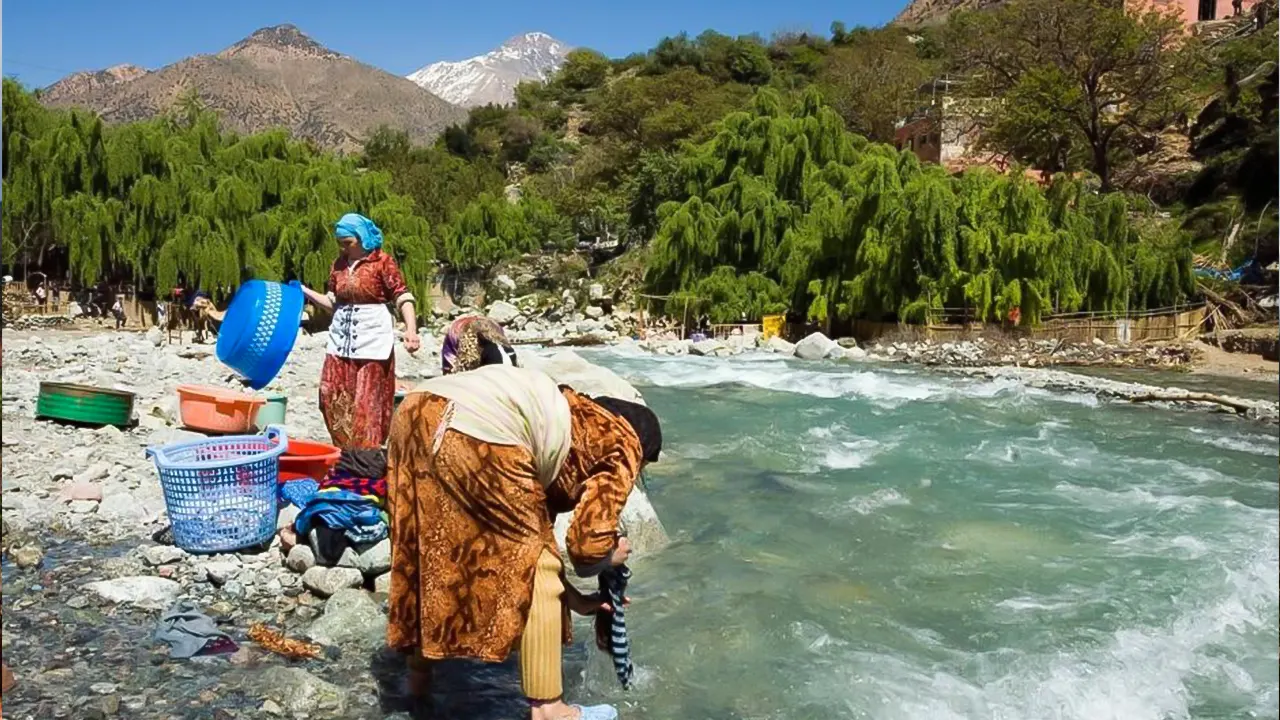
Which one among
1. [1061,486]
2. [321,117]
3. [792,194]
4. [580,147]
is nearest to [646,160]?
[792,194]

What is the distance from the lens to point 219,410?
599 cm

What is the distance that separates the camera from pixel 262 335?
465 centimetres

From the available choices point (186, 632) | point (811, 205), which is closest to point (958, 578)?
point (186, 632)

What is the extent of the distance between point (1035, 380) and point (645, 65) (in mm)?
52551

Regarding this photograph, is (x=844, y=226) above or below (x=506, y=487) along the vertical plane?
above

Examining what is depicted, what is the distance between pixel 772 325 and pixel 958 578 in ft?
53.6

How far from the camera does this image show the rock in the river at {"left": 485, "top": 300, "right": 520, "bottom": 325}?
26.8m

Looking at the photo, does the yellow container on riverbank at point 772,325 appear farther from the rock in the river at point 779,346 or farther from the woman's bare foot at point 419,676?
the woman's bare foot at point 419,676

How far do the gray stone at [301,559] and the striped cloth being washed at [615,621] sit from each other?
5.48 ft

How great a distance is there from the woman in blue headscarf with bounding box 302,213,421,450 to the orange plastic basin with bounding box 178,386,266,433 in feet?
5.03

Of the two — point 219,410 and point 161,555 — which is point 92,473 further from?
point 161,555

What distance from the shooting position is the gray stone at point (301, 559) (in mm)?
3881

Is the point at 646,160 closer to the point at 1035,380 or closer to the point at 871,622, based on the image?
the point at 1035,380

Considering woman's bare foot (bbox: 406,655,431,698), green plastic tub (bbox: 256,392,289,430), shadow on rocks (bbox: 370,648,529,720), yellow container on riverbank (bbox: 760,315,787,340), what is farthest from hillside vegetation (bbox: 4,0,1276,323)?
woman's bare foot (bbox: 406,655,431,698)
